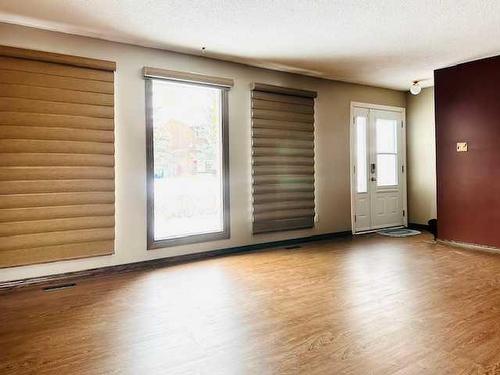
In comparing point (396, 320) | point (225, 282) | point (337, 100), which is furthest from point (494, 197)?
point (225, 282)

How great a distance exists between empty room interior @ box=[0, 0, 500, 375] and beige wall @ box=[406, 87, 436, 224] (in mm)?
772

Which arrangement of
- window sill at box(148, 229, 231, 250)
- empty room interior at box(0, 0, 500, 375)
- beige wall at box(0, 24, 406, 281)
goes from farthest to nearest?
1. window sill at box(148, 229, 231, 250)
2. beige wall at box(0, 24, 406, 281)
3. empty room interior at box(0, 0, 500, 375)

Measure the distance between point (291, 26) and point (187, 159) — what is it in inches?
80.5

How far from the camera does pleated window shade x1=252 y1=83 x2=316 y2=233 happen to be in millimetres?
5445

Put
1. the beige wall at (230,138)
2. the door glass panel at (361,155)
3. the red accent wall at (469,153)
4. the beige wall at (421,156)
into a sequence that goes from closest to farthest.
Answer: the beige wall at (230,138) < the red accent wall at (469,153) < the door glass panel at (361,155) < the beige wall at (421,156)

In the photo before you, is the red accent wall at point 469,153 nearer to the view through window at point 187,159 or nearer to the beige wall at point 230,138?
the beige wall at point 230,138

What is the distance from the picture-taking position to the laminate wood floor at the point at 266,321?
7.36 feet

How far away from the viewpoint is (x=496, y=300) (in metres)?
3.25

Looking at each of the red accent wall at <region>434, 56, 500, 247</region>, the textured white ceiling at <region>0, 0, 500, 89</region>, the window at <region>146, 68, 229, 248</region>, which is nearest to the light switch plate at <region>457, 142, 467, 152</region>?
the red accent wall at <region>434, 56, 500, 247</region>

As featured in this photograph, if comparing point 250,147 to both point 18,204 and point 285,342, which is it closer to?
point 18,204

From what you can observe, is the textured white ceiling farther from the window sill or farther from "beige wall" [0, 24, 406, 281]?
the window sill

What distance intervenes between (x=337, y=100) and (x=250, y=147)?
200 centimetres

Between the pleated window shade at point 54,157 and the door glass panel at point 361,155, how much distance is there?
4211mm

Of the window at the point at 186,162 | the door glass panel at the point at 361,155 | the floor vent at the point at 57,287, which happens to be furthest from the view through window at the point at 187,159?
the door glass panel at the point at 361,155
